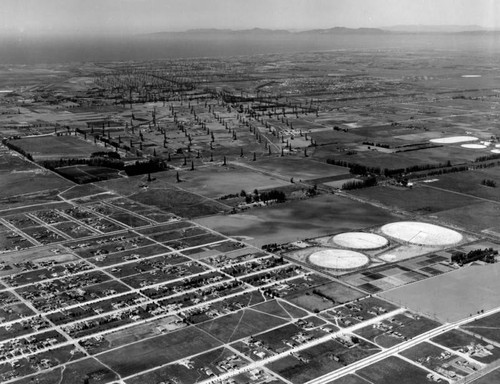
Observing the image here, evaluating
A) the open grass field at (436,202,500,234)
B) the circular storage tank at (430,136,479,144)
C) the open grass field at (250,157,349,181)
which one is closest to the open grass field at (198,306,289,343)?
the open grass field at (436,202,500,234)

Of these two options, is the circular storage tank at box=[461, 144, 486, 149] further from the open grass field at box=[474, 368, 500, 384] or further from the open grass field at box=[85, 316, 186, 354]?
the open grass field at box=[85, 316, 186, 354]

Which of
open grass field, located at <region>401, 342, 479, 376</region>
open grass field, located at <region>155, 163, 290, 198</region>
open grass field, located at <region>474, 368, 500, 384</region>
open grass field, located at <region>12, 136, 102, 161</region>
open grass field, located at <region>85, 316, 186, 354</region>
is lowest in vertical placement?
open grass field, located at <region>474, 368, 500, 384</region>

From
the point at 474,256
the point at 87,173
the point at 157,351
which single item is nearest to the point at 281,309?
the point at 157,351

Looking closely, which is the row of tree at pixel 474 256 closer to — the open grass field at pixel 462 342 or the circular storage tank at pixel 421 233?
the circular storage tank at pixel 421 233

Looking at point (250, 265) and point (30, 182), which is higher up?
point (30, 182)

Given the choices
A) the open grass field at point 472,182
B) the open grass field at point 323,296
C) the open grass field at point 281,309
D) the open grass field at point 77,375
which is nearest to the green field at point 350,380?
the open grass field at point 281,309

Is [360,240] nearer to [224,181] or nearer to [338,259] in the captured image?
[338,259]
